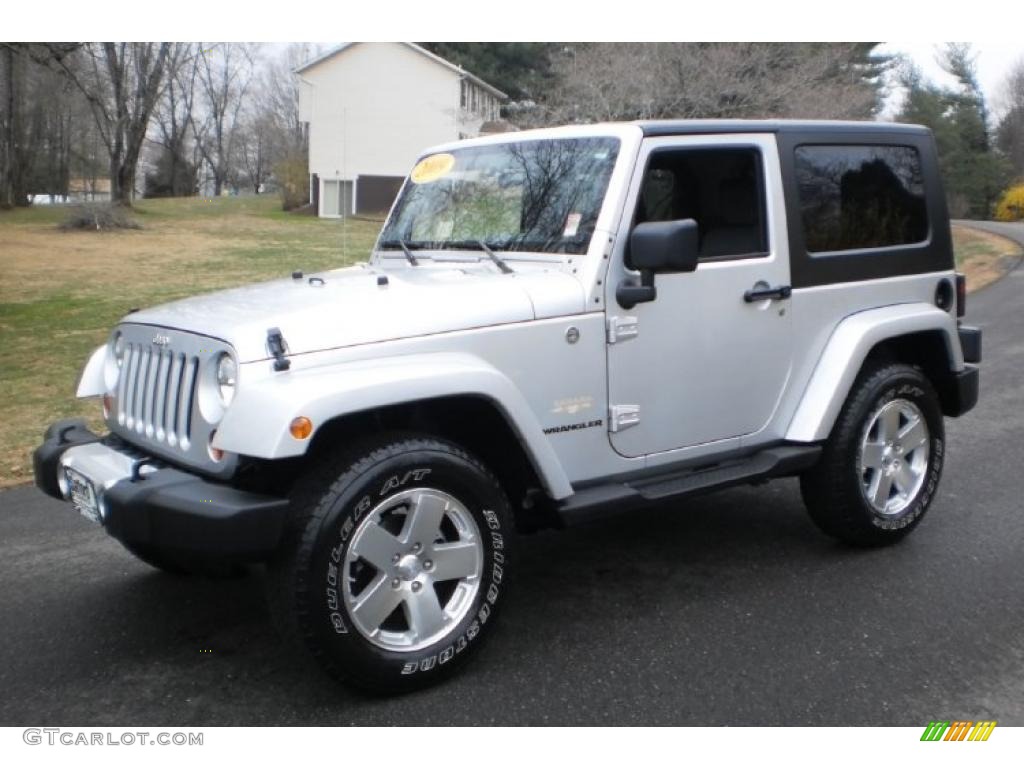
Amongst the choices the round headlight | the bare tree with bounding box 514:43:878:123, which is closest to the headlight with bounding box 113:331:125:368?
the round headlight

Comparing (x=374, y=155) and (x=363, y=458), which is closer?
(x=363, y=458)

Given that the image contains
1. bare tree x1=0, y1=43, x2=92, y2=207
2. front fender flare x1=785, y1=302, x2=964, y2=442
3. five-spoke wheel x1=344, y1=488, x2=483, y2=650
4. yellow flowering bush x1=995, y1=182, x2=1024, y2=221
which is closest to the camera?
five-spoke wheel x1=344, y1=488, x2=483, y2=650

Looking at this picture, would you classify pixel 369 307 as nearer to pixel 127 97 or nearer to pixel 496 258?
pixel 496 258

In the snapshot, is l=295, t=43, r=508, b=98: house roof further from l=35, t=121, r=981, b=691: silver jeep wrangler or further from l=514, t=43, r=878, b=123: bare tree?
l=35, t=121, r=981, b=691: silver jeep wrangler

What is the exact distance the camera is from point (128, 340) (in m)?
3.79

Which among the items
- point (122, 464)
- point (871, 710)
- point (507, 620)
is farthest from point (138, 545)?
point (871, 710)

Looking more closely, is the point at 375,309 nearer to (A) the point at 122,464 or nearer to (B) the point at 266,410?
(B) the point at 266,410

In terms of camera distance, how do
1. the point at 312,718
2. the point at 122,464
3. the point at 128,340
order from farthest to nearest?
the point at 128,340 < the point at 122,464 < the point at 312,718

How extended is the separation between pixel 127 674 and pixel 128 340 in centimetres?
126

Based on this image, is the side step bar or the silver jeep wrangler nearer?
the silver jeep wrangler

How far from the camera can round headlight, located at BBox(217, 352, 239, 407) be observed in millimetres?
3164

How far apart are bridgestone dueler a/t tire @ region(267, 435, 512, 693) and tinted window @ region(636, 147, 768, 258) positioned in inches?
62.4
